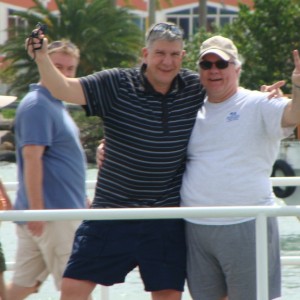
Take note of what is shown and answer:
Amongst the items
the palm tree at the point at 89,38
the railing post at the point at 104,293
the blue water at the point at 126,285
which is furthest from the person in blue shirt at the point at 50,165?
the palm tree at the point at 89,38

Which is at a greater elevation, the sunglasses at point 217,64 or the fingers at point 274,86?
the sunglasses at point 217,64

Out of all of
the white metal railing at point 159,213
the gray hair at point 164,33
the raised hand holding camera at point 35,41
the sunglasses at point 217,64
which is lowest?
the white metal railing at point 159,213

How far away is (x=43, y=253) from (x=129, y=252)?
0.79m

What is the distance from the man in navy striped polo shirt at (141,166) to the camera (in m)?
4.54

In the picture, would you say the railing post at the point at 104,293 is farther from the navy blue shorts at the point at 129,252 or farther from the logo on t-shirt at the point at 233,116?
the logo on t-shirt at the point at 233,116

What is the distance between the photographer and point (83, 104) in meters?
4.55

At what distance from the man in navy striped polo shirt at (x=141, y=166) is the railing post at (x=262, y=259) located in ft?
1.54

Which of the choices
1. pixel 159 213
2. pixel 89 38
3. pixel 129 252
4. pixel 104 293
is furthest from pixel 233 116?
pixel 89 38

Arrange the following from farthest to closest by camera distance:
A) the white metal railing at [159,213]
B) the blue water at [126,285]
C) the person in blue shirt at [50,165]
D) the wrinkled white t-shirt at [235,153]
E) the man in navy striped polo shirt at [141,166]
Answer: the blue water at [126,285], the person in blue shirt at [50,165], the man in navy striped polo shirt at [141,166], the wrinkled white t-shirt at [235,153], the white metal railing at [159,213]

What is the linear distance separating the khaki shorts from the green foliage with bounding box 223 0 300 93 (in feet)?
66.7

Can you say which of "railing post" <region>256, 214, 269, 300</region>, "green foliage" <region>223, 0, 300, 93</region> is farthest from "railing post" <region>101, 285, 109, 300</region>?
"green foliage" <region>223, 0, 300, 93</region>

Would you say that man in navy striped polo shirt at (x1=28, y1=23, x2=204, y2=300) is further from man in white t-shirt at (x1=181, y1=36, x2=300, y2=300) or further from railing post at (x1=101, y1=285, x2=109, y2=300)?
railing post at (x1=101, y1=285, x2=109, y2=300)

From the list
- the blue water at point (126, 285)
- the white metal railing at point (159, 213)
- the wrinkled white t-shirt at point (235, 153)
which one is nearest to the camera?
the white metal railing at point (159, 213)

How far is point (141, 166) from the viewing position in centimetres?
454
